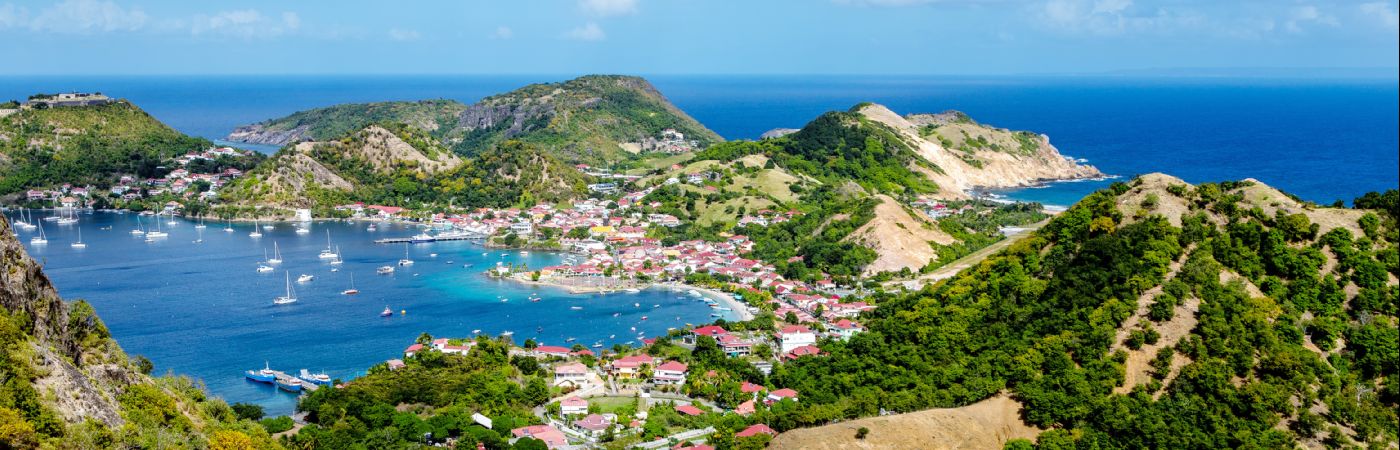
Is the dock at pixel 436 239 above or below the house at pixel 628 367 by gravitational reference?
below

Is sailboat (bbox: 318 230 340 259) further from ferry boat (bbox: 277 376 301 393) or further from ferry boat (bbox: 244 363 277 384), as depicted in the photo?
ferry boat (bbox: 277 376 301 393)

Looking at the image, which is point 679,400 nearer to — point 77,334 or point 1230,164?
point 77,334

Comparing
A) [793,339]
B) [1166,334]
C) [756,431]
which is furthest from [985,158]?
[756,431]

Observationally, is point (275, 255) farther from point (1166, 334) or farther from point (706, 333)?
point (1166, 334)

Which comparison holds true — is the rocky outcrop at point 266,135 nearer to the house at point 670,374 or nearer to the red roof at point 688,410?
the house at point 670,374


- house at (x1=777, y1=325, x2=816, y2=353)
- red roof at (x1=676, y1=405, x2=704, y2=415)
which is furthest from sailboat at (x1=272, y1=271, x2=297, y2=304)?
red roof at (x1=676, y1=405, x2=704, y2=415)

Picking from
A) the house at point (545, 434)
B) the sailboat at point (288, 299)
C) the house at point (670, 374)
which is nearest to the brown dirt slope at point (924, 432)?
the house at point (545, 434)

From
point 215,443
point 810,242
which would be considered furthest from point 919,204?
point 215,443
